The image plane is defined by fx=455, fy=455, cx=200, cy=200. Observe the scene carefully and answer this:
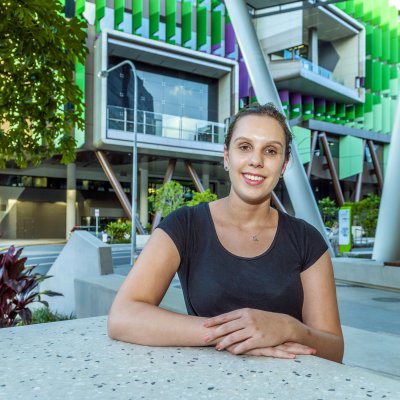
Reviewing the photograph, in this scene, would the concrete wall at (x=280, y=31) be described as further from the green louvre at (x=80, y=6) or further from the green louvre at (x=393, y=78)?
the green louvre at (x=393, y=78)

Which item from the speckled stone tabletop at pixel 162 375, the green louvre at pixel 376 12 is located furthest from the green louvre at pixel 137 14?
the speckled stone tabletop at pixel 162 375

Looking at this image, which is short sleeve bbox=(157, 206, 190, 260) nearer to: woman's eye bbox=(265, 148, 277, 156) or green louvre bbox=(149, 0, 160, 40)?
woman's eye bbox=(265, 148, 277, 156)

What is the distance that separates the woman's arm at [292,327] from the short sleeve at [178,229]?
445mm

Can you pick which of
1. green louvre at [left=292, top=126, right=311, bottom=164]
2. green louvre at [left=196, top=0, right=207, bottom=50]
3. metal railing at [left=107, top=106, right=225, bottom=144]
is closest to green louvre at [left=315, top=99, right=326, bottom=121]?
green louvre at [left=292, top=126, right=311, bottom=164]

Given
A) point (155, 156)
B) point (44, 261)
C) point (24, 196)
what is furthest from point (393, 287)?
point (24, 196)

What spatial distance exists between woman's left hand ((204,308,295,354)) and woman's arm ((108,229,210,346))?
6cm

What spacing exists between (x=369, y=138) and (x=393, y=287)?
45.5m

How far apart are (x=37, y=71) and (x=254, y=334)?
4.74 meters

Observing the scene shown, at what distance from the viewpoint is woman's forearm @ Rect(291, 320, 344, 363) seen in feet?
5.50

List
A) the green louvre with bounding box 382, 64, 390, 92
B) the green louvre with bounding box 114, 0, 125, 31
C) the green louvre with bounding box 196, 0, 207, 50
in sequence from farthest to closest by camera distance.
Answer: the green louvre with bounding box 382, 64, 390, 92 → the green louvre with bounding box 196, 0, 207, 50 → the green louvre with bounding box 114, 0, 125, 31

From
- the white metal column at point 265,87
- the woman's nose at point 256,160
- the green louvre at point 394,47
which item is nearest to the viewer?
the woman's nose at point 256,160

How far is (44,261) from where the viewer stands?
69.7 feet

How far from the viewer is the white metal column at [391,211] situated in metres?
11.3

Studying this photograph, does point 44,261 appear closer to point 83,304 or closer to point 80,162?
point 83,304
